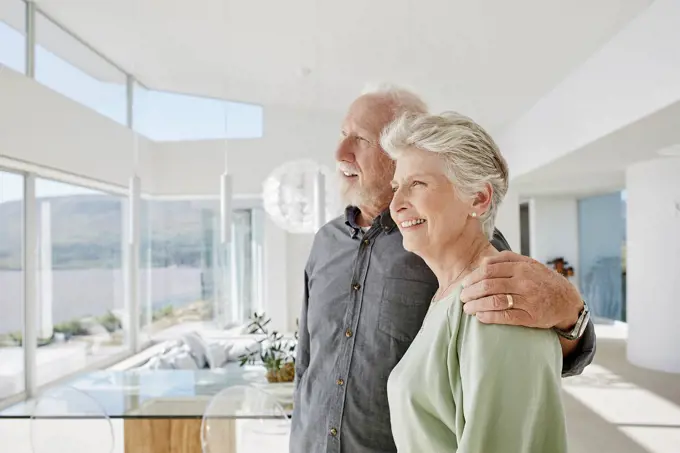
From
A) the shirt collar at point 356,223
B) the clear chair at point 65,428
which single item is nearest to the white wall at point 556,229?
the clear chair at point 65,428

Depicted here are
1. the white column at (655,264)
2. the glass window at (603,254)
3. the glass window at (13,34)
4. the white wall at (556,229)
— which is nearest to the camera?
the glass window at (13,34)

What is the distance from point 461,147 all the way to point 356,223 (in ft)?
1.96

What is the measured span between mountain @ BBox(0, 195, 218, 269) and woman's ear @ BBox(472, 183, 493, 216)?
584 cm

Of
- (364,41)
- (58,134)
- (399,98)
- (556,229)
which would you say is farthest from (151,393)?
(556,229)

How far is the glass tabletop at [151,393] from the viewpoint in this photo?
2.44 metres

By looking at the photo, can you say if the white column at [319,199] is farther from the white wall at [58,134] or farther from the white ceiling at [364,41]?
the white wall at [58,134]

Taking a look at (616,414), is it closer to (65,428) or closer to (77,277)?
(65,428)

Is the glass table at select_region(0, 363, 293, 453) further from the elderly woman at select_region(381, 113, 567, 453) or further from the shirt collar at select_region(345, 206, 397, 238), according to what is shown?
the elderly woman at select_region(381, 113, 567, 453)

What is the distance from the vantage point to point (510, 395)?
31.8 inches

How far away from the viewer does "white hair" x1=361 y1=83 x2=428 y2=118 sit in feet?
4.67

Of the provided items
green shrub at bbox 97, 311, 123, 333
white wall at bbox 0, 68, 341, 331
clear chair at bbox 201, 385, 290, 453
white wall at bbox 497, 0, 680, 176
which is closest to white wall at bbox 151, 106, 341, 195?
white wall at bbox 0, 68, 341, 331

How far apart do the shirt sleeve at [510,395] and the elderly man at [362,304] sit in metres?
0.44

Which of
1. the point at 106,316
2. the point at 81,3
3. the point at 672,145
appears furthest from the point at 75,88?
the point at 672,145

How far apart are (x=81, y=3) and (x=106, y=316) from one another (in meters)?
4.02
